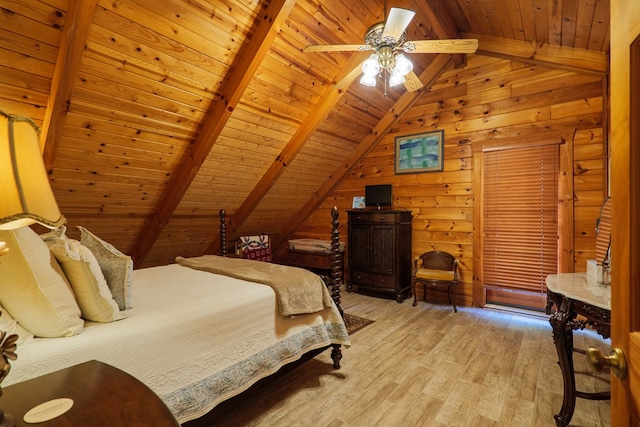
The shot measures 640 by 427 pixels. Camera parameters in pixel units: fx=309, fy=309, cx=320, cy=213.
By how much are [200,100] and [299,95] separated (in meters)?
1.07

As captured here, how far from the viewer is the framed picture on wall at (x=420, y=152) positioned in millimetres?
4180

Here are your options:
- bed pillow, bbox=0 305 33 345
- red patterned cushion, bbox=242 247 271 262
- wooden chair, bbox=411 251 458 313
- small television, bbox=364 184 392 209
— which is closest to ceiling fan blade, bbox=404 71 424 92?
small television, bbox=364 184 392 209

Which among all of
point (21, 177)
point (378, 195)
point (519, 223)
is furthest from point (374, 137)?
point (21, 177)

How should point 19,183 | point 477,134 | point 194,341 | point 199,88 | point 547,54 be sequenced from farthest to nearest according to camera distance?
point 477,134, point 547,54, point 199,88, point 194,341, point 19,183

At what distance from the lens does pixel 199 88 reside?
2.79 m

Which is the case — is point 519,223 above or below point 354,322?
above

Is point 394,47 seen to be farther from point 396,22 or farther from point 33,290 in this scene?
point 33,290

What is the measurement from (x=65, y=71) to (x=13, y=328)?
5.74ft

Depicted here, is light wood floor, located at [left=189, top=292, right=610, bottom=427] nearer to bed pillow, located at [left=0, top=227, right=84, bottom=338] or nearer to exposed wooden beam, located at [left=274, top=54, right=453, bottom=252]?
bed pillow, located at [left=0, top=227, right=84, bottom=338]

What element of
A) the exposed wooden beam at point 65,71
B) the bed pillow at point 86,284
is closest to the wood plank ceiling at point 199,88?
the exposed wooden beam at point 65,71

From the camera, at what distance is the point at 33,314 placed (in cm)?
121

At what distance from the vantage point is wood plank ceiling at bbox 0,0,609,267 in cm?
213

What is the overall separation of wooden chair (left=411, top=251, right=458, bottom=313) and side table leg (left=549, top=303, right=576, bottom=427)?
6.44 feet

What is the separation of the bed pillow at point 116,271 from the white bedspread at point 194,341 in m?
0.09
